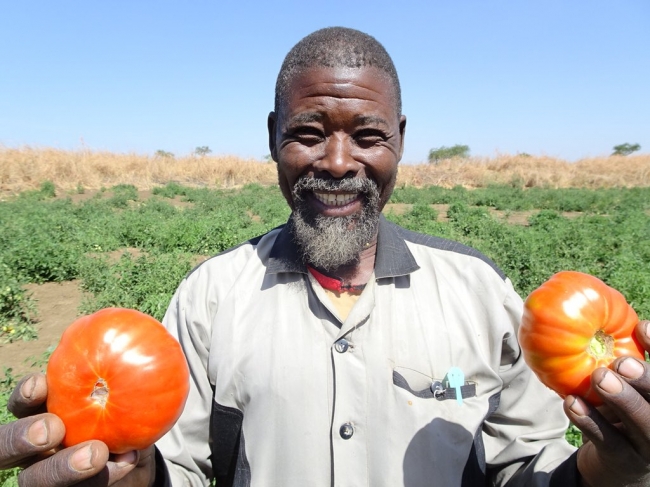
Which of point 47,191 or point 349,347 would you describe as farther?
point 47,191

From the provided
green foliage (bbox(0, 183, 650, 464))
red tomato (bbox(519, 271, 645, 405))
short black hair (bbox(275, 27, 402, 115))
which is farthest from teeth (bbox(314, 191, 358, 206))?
green foliage (bbox(0, 183, 650, 464))

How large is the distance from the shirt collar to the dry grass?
25342 mm

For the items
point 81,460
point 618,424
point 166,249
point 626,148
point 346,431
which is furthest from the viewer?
point 626,148

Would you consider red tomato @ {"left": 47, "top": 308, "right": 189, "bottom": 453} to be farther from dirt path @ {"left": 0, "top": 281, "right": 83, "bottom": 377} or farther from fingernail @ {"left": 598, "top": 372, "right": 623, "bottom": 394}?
dirt path @ {"left": 0, "top": 281, "right": 83, "bottom": 377}

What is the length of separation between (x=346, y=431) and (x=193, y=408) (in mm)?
553

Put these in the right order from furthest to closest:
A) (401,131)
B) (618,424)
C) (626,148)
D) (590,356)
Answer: (626,148), (401,131), (590,356), (618,424)

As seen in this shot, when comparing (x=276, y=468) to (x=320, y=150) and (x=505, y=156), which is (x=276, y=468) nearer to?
(x=320, y=150)

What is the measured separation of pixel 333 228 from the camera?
183cm

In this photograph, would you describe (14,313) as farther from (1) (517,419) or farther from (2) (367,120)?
(1) (517,419)

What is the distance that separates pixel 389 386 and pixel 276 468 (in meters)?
0.46

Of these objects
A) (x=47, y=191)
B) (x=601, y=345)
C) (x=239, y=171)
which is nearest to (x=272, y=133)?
(x=601, y=345)

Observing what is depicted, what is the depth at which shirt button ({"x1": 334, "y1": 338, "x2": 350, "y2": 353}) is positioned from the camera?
1.54 meters

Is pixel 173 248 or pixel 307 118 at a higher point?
pixel 307 118

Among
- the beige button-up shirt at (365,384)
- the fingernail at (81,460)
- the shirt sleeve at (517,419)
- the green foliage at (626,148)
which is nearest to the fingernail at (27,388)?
the fingernail at (81,460)
